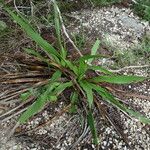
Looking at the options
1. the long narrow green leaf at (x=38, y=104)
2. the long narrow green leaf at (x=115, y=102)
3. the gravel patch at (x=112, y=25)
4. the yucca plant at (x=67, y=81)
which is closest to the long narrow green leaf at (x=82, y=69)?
the yucca plant at (x=67, y=81)

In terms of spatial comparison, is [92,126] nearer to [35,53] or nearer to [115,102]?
[115,102]

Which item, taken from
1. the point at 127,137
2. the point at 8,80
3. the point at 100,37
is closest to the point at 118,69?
the point at 100,37

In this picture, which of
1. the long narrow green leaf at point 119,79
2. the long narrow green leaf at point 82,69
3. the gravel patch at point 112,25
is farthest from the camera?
the gravel patch at point 112,25

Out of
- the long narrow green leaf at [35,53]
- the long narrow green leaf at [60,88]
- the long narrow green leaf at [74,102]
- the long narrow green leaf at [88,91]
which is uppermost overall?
the long narrow green leaf at [35,53]

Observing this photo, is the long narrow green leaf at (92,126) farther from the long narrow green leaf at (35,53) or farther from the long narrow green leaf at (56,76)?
the long narrow green leaf at (35,53)

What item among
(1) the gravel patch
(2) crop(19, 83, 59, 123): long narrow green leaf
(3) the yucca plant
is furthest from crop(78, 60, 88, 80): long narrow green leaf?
(1) the gravel patch

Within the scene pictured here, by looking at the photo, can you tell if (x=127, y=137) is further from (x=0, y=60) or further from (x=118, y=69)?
(x=0, y=60)

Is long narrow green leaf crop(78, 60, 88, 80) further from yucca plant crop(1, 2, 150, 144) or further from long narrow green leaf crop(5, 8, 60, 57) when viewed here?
long narrow green leaf crop(5, 8, 60, 57)

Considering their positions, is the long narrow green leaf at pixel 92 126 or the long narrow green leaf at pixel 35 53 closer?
the long narrow green leaf at pixel 92 126

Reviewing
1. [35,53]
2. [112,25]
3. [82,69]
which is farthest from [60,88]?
[112,25]
